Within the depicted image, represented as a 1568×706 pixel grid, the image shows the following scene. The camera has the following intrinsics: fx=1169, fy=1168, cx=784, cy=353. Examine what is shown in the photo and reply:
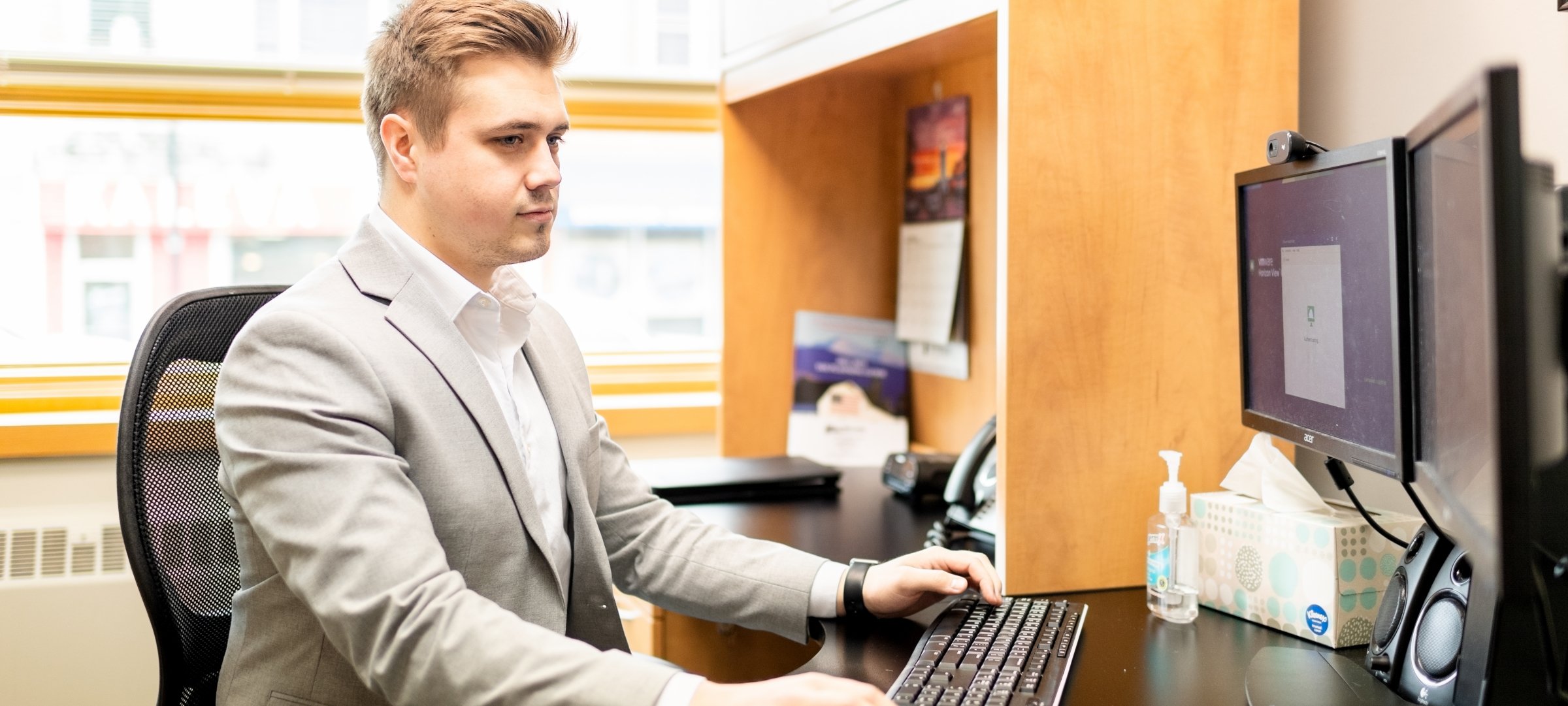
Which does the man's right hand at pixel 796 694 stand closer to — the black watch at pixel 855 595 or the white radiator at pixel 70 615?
the black watch at pixel 855 595

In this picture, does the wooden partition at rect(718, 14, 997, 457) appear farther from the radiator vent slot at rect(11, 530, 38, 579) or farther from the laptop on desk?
the radiator vent slot at rect(11, 530, 38, 579)

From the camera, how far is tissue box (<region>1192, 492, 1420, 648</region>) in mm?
1165

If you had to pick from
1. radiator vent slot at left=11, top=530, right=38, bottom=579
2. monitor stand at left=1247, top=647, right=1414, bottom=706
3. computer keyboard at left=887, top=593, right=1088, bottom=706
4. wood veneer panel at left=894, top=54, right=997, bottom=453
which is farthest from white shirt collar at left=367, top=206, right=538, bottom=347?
radiator vent slot at left=11, top=530, right=38, bottom=579

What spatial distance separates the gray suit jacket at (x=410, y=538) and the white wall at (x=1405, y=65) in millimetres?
870

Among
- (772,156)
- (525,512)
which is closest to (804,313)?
(772,156)

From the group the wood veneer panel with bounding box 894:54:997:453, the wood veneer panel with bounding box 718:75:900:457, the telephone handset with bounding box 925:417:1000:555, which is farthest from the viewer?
the wood veneer panel with bounding box 718:75:900:457

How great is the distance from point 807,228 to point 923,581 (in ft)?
3.97

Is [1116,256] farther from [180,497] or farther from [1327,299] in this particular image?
[180,497]

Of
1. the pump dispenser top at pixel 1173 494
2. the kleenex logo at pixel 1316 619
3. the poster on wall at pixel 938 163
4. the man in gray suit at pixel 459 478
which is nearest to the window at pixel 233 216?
the poster on wall at pixel 938 163

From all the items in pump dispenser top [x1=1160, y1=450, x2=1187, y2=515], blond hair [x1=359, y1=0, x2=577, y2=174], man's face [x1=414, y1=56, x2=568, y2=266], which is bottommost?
pump dispenser top [x1=1160, y1=450, x2=1187, y2=515]

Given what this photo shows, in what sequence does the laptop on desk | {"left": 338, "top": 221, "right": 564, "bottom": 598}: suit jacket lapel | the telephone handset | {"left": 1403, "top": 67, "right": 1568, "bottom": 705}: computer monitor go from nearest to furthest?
{"left": 1403, "top": 67, "right": 1568, "bottom": 705}: computer monitor
{"left": 338, "top": 221, "right": 564, "bottom": 598}: suit jacket lapel
the telephone handset
the laptop on desk

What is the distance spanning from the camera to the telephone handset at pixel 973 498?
5.48 feet

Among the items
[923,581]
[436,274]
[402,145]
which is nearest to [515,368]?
[436,274]

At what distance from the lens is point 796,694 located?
2.96 feet
